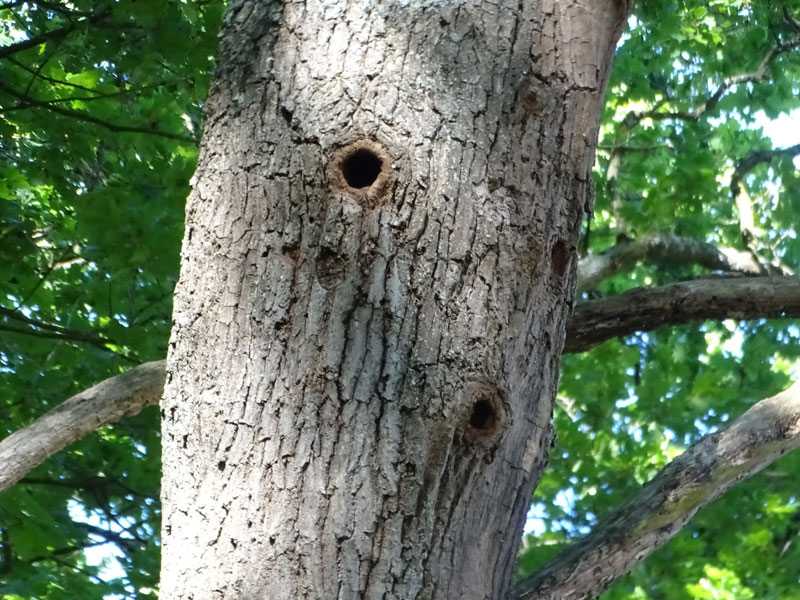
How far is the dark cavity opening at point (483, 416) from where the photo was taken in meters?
1.47

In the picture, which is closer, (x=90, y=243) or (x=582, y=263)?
(x=90, y=243)

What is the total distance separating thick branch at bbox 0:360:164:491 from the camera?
2.24m

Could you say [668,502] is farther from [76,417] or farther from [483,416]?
[76,417]

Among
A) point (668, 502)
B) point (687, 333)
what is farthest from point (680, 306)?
point (687, 333)

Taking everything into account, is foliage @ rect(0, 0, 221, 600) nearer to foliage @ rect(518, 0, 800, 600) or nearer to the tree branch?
foliage @ rect(518, 0, 800, 600)

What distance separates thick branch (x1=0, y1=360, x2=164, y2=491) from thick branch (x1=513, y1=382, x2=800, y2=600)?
124 cm

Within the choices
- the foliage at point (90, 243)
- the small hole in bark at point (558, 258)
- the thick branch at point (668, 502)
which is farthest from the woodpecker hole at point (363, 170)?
the foliage at point (90, 243)

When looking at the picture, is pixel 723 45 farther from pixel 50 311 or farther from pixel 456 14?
pixel 456 14

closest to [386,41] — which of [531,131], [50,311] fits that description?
[531,131]

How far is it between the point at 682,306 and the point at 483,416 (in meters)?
2.10

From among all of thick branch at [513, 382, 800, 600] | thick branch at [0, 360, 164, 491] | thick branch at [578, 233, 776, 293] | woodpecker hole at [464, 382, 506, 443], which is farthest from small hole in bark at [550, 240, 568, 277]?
thick branch at [578, 233, 776, 293]

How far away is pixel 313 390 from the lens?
142 cm

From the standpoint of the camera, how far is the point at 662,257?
5355 mm

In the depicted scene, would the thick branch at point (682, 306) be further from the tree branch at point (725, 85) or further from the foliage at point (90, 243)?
the tree branch at point (725, 85)
